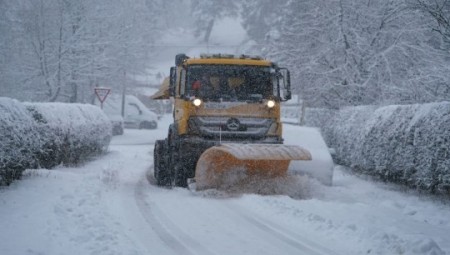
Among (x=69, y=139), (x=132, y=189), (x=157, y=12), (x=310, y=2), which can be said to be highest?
(x=157, y=12)

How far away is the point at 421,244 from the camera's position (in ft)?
16.4

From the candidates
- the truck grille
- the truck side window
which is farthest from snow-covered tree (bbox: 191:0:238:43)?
the truck grille

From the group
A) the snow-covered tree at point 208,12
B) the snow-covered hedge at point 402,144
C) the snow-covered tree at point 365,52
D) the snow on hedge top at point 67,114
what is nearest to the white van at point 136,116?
the snow-covered tree at point 365,52

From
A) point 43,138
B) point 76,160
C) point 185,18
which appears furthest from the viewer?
point 185,18

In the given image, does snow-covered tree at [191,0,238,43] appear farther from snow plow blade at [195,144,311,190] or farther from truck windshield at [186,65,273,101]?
snow plow blade at [195,144,311,190]

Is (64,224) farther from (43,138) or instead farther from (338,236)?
(43,138)

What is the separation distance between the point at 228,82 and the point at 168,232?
420 cm

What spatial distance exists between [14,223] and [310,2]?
19001mm

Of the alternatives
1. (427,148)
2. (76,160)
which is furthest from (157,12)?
(427,148)

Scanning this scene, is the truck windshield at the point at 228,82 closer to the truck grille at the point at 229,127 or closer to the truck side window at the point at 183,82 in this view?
the truck side window at the point at 183,82

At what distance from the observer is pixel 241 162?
8227mm

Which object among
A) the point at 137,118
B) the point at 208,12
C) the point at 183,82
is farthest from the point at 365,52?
the point at 208,12

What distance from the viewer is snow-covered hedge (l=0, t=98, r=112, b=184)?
782 centimetres

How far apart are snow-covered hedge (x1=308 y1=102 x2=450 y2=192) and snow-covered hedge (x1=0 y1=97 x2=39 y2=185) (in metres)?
7.03
